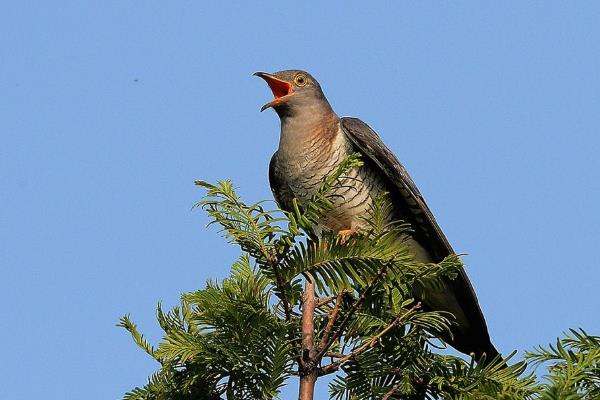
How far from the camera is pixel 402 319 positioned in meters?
3.04

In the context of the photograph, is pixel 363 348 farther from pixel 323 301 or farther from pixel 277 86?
pixel 277 86

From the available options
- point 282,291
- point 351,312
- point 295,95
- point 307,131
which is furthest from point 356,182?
point 282,291

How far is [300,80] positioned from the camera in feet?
19.4

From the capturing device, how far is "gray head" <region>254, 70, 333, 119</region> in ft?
18.7

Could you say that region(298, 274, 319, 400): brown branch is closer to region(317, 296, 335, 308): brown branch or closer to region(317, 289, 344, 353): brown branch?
region(317, 289, 344, 353): brown branch

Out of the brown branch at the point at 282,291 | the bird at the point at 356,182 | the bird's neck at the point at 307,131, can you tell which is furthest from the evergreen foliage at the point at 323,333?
the bird's neck at the point at 307,131

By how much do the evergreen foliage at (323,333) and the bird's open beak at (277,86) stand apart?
8.63 ft

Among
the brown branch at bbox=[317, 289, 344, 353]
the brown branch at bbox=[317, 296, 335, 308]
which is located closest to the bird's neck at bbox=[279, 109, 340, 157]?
the brown branch at bbox=[317, 296, 335, 308]

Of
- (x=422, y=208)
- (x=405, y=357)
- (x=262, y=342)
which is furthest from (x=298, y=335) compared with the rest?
(x=422, y=208)

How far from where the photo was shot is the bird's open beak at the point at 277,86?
572 cm

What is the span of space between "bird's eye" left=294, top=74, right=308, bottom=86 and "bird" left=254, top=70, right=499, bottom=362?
0.08m

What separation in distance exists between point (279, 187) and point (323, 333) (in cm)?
271

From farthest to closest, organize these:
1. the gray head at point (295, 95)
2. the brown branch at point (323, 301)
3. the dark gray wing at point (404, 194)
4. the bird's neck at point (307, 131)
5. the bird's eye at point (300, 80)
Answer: the bird's eye at point (300, 80) → the gray head at point (295, 95) → the bird's neck at point (307, 131) → the dark gray wing at point (404, 194) → the brown branch at point (323, 301)

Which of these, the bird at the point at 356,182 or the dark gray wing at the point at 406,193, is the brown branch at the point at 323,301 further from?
the dark gray wing at the point at 406,193
